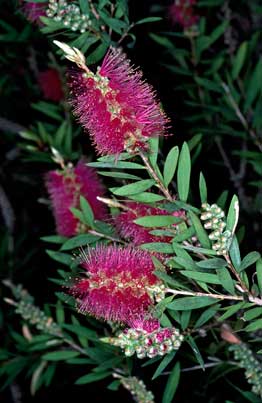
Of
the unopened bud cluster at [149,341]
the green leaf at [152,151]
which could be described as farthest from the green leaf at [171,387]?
the green leaf at [152,151]

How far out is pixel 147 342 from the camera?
0.98m

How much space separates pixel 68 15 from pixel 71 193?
40 cm

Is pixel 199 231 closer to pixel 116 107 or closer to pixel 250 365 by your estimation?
pixel 116 107

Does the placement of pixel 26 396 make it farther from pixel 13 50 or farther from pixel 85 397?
pixel 13 50

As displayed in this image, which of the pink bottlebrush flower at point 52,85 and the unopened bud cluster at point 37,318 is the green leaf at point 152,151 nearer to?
the unopened bud cluster at point 37,318

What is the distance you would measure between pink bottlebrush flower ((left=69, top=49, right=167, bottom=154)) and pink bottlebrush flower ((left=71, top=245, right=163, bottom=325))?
175 mm

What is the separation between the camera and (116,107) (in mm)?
950

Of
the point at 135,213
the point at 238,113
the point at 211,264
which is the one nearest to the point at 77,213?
the point at 135,213

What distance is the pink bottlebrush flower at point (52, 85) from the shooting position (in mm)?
1788

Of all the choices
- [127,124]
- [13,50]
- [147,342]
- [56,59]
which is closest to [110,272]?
[147,342]

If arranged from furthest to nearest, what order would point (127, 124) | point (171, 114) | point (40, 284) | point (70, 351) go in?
point (40, 284) → point (171, 114) → point (70, 351) → point (127, 124)

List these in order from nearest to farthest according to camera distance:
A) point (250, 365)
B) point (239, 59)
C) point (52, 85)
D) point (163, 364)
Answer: point (163, 364), point (250, 365), point (239, 59), point (52, 85)

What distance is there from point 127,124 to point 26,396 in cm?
122

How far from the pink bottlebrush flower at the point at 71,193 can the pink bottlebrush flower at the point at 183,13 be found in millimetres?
516
